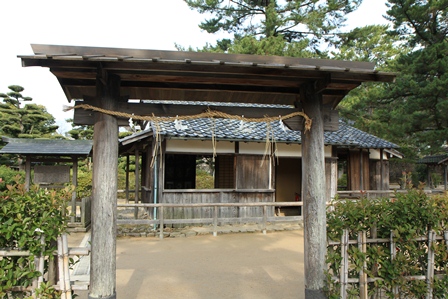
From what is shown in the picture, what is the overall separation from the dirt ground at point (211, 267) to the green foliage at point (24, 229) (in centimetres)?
170

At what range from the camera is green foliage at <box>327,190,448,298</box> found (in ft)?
12.6

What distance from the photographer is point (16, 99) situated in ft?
69.2

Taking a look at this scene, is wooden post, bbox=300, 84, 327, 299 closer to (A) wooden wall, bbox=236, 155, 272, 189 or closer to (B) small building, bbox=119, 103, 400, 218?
(B) small building, bbox=119, 103, 400, 218

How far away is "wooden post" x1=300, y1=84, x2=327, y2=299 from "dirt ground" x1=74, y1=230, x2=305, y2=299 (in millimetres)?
916

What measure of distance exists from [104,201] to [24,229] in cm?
79

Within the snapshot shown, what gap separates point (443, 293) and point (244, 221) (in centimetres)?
633

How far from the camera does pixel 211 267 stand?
6277mm

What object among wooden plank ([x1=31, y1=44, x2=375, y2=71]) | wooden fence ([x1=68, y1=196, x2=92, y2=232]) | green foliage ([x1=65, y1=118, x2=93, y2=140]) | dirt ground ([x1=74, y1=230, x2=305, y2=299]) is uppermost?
green foliage ([x1=65, y1=118, x2=93, y2=140])

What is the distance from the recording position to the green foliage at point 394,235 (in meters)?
3.85

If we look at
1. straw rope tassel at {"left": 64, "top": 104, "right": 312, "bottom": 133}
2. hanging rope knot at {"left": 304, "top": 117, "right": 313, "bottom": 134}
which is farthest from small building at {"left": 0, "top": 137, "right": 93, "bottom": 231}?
hanging rope knot at {"left": 304, "top": 117, "right": 313, "bottom": 134}

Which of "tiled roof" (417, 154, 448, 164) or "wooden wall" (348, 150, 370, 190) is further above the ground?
"tiled roof" (417, 154, 448, 164)


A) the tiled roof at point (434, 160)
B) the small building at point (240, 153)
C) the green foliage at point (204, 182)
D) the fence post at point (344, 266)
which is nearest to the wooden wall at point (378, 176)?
the small building at point (240, 153)

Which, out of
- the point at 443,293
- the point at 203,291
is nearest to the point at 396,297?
the point at 443,293

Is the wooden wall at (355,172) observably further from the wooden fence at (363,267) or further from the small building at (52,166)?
the small building at (52,166)
